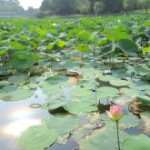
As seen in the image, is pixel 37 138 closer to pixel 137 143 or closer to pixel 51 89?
pixel 137 143

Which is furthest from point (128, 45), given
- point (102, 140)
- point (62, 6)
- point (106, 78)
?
point (62, 6)

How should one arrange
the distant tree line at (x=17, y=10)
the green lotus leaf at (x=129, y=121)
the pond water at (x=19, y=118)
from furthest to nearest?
the distant tree line at (x=17, y=10)
the green lotus leaf at (x=129, y=121)
the pond water at (x=19, y=118)

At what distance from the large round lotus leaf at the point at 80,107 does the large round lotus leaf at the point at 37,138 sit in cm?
25

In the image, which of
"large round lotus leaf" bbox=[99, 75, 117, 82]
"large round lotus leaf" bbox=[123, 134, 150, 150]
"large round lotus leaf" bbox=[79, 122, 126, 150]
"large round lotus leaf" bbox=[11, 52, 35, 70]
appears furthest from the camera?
"large round lotus leaf" bbox=[11, 52, 35, 70]

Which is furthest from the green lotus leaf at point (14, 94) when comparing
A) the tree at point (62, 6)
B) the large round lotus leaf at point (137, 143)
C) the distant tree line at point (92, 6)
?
the tree at point (62, 6)

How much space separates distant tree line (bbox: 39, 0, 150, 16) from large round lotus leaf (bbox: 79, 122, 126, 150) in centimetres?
2529

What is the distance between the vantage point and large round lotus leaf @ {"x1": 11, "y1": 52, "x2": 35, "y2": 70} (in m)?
2.34

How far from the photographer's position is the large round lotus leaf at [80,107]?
4.58 feet

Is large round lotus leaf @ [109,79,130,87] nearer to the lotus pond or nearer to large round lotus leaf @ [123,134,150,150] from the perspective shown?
the lotus pond

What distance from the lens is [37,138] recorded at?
3.65 ft

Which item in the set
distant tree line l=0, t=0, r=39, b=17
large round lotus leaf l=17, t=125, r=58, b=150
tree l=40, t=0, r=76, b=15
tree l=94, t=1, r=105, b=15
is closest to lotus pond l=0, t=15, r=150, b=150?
large round lotus leaf l=17, t=125, r=58, b=150

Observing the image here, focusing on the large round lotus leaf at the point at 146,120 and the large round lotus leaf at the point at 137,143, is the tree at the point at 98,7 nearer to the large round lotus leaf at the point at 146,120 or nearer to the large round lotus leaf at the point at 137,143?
the large round lotus leaf at the point at 146,120

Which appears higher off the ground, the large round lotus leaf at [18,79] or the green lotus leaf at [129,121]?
the green lotus leaf at [129,121]

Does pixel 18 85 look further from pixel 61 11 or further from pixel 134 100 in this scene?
pixel 61 11
